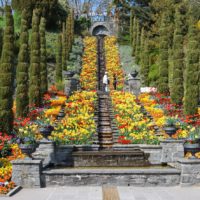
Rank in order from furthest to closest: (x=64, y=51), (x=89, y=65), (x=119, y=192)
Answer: (x=89, y=65)
(x=64, y=51)
(x=119, y=192)

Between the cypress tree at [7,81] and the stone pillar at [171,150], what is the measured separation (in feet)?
19.9

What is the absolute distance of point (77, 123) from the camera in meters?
17.6

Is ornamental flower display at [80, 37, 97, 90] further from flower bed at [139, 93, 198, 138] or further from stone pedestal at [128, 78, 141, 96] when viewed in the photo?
flower bed at [139, 93, 198, 138]

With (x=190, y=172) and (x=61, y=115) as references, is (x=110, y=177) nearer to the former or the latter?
(x=190, y=172)

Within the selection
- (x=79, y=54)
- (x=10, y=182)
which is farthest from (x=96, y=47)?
(x=10, y=182)

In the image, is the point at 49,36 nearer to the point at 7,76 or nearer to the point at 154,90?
the point at 154,90

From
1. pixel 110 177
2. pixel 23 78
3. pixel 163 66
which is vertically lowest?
pixel 110 177

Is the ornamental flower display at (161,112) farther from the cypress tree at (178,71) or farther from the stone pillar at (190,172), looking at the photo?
the stone pillar at (190,172)

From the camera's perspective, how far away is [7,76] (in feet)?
55.4

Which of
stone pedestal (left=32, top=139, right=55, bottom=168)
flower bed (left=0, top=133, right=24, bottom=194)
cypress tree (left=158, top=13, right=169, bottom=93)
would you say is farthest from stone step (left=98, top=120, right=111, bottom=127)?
cypress tree (left=158, top=13, right=169, bottom=93)

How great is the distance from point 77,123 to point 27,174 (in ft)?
23.1

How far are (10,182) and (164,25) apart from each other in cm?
1984

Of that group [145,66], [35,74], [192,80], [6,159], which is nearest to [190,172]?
[6,159]

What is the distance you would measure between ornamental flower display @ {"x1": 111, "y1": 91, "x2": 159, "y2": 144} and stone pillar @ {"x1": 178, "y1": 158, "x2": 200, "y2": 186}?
4.50m
